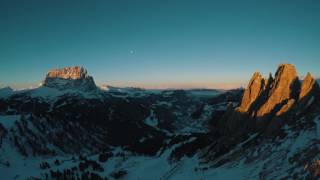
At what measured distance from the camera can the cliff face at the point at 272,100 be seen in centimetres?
13488

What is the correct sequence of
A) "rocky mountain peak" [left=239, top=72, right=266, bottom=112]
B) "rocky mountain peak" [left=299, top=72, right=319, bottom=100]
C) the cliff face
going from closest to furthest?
the cliff face, "rocky mountain peak" [left=299, top=72, right=319, bottom=100], "rocky mountain peak" [left=239, top=72, right=266, bottom=112]

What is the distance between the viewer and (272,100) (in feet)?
507

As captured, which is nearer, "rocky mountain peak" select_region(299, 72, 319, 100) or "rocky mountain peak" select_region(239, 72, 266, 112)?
"rocky mountain peak" select_region(299, 72, 319, 100)

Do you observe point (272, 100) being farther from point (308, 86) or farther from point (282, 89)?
point (308, 86)

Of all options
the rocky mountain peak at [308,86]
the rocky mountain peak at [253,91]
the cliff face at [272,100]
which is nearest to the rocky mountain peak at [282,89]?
the cliff face at [272,100]

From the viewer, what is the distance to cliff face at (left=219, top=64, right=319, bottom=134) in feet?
443

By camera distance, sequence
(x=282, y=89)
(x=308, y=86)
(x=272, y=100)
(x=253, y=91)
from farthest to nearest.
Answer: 1. (x=253, y=91)
2. (x=282, y=89)
3. (x=272, y=100)
4. (x=308, y=86)

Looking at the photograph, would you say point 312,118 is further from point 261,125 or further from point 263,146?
point 261,125

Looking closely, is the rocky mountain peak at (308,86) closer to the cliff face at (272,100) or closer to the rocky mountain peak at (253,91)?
the cliff face at (272,100)

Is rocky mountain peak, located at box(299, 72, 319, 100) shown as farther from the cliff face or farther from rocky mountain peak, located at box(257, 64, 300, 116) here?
rocky mountain peak, located at box(257, 64, 300, 116)

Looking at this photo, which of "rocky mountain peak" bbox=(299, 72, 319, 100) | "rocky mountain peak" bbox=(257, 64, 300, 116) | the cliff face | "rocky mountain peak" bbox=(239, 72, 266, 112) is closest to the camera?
the cliff face

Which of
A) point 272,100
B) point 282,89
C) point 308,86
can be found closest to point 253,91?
point 282,89

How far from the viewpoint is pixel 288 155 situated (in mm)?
97750

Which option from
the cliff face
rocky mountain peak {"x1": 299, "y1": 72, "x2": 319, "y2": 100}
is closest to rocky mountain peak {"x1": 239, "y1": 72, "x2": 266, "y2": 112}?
the cliff face
